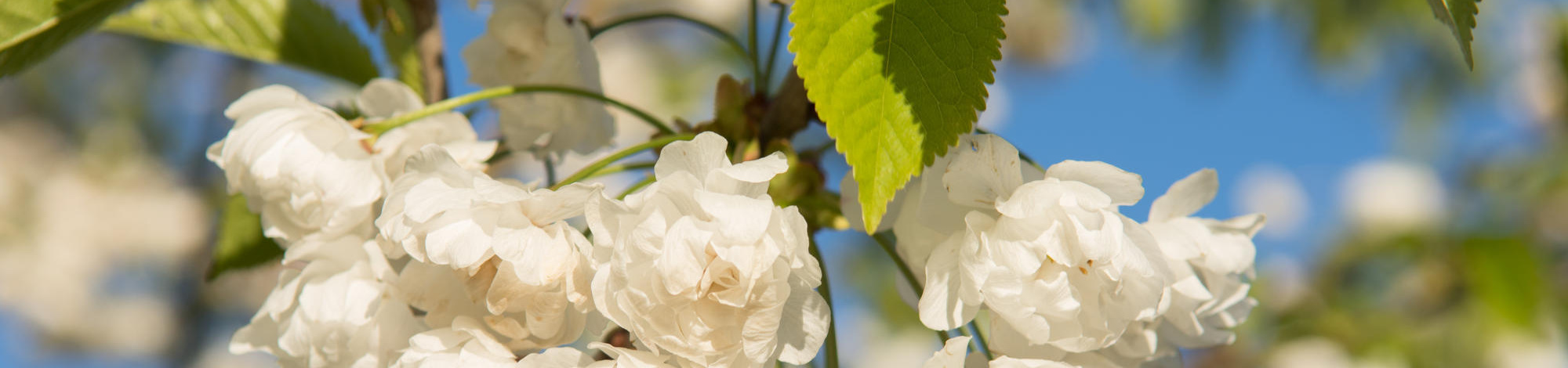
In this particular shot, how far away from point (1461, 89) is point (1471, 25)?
491cm

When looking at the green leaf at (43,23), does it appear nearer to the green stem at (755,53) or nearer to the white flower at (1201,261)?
the green stem at (755,53)

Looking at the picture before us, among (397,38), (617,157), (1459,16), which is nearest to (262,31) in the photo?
(397,38)

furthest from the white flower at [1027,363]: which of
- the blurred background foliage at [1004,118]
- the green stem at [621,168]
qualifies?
the blurred background foliage at [1004,118]

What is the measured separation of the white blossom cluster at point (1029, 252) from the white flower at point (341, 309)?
0.68 feet

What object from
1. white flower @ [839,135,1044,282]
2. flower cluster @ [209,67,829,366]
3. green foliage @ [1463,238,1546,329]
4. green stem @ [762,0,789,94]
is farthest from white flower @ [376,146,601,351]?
green foliage @ [1463,238,1546,329]

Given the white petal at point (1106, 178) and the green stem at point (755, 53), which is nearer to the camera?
the white petal at point (1106, 178)

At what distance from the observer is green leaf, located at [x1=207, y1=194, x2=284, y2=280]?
1.98 ft

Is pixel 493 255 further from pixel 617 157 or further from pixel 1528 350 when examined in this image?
pixel 1528 350

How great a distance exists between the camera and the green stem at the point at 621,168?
53 centimetres

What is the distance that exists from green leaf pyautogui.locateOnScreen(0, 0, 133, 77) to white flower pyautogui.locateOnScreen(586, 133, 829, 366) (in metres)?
0.29

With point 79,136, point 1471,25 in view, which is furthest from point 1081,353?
point 79,136

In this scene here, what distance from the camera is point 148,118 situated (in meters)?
3.29

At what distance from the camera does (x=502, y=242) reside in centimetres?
39

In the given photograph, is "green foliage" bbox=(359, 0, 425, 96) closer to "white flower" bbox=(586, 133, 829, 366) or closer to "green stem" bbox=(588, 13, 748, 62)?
"green stem" bbox=(588, 13, 748, 62)
